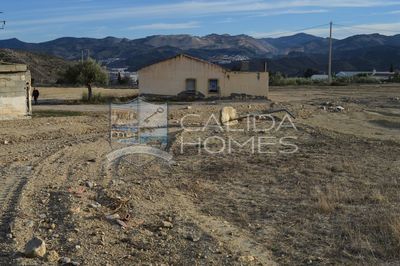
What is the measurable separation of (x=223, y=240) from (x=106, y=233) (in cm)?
164

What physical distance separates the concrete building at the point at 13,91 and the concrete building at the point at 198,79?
21058 millimetres

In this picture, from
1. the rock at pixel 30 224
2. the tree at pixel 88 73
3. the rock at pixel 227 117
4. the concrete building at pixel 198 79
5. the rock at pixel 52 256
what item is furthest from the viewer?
the tree at pixel 88 73

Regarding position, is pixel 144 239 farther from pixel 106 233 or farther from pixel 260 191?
pixel 260 191

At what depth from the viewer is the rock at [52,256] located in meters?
6.96

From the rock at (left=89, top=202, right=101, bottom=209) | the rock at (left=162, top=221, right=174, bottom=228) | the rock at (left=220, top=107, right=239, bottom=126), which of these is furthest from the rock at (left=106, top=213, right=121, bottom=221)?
the rock at (left=220, top=107, right=239, bottom=126)

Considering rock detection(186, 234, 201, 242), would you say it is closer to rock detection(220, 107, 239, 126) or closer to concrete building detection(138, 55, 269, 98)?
rock detection(220, 107, 239, 126)

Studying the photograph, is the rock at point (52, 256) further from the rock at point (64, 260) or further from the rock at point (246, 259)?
the rock at point (246, 259)

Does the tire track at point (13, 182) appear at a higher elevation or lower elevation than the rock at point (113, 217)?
higher

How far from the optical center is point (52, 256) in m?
7.03

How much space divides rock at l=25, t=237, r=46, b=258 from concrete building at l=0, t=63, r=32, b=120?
61.2ft

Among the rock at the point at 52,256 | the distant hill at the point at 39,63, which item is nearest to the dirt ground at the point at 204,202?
the rock at the point at 52,256

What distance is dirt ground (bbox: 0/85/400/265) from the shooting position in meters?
7.86

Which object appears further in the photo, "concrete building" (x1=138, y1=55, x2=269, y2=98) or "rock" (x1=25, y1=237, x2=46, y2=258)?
"concrete building" (x1=138, y1=55, x2=269, y2=98)

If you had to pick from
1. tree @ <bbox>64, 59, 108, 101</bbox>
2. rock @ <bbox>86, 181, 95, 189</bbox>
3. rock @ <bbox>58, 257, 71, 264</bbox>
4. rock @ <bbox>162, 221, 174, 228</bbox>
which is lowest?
rock @ <bbox>162, 221, 174, 228</bbox>
